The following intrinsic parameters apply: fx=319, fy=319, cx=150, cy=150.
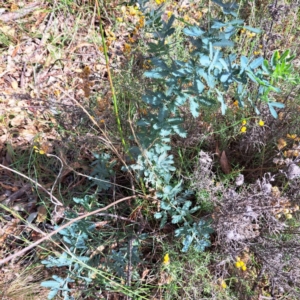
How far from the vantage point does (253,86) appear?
171 cm

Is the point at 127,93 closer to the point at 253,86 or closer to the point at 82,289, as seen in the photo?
the point at 253,86

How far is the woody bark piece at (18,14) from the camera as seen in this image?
2.38m

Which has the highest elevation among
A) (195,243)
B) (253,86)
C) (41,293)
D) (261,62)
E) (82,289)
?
(261,62)

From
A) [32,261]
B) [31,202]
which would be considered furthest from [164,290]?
[31,202]

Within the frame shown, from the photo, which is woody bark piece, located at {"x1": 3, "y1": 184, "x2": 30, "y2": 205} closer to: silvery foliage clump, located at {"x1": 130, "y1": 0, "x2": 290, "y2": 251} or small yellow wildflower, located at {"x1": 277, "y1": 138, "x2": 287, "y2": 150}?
silvery foliage clump, located at {"x1": 130, "y1": 0, "x2": 290, "y2": 251}

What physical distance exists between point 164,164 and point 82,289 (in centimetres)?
70

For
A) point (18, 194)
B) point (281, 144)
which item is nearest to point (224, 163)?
point (281, 144)

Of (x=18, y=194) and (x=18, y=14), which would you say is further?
(x=18, y=14)

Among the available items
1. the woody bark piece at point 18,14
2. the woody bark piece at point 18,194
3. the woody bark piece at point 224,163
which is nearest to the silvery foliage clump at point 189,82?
the woody bark piece at point 224,163

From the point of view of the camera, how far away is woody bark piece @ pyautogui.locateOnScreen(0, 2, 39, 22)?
2383 millimetres

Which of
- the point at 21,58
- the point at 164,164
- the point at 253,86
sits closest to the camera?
the point at 164,164

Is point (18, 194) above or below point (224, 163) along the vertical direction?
below

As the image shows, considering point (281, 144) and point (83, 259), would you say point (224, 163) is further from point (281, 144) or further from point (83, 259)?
point (83, 259)

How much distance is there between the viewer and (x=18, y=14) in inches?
94.6
